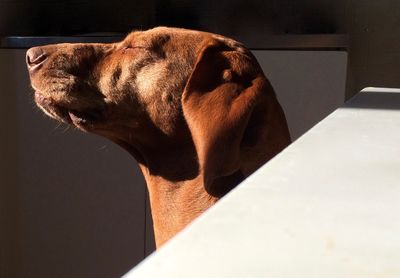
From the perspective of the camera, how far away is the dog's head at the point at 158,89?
3.95 feet

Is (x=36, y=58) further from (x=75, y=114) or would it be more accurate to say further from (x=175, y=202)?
(x=175, y=202)

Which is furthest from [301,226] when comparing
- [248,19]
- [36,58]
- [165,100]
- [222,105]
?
[248,19]

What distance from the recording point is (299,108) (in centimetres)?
224

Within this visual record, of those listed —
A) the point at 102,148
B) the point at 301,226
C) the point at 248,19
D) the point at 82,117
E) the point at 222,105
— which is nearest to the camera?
the point at 301,226

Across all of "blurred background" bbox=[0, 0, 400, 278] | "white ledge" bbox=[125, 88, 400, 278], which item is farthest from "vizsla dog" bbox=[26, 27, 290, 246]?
"blurred background" bbox=[0, 0, 400, 278]

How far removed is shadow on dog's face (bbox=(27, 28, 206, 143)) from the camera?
1310 mm

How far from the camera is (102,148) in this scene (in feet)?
8.02

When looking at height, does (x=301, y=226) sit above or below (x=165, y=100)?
above

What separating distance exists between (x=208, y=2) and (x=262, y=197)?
2.40 m

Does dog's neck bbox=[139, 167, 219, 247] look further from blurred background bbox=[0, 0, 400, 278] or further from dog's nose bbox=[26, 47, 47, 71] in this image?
blurred background bbox=[0, 0, 400, 278]

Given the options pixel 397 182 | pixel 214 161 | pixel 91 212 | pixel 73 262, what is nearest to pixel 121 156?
pixel 91 212

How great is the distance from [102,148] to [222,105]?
134cm

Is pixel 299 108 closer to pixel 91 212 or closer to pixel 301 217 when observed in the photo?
pixel 91 212

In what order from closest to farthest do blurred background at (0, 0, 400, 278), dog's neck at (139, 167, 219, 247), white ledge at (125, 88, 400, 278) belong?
white ledge at (125, 88, 400, 278), dog's neck at (139, 167, 219, 247), blurred background at (0, 0, 400, 278)
